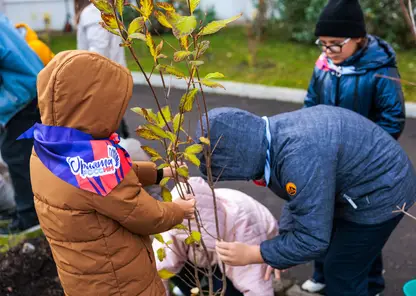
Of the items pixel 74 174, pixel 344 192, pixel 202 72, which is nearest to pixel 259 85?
pixel 202 72

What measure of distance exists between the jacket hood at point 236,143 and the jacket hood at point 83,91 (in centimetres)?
31

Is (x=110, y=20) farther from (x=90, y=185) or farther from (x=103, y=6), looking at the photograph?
(x=90, y=185)

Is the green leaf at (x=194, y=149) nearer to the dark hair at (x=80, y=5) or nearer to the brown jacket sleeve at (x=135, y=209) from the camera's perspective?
the brown jacket sleeve at (x=135, y=209)

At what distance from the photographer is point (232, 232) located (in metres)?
2.41

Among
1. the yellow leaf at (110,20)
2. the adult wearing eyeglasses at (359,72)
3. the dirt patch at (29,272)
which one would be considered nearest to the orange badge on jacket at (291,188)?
the yellow leaf at (110,20)

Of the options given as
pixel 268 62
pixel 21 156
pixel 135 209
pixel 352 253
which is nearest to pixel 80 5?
pixel 21 156

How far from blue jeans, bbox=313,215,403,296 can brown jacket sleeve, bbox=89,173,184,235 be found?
765mm

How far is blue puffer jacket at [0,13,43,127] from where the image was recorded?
3143mm

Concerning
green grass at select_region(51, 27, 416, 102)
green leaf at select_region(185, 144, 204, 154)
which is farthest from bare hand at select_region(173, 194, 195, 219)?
green grass at select_region(51, 27, 416, 102)

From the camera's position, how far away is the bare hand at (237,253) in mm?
1938

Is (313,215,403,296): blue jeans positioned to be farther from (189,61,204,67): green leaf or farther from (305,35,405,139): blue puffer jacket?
(189,61,204,67): green leaf

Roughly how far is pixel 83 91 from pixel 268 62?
7.17 metres

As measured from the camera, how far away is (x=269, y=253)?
6.40 ft

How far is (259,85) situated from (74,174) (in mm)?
5847
